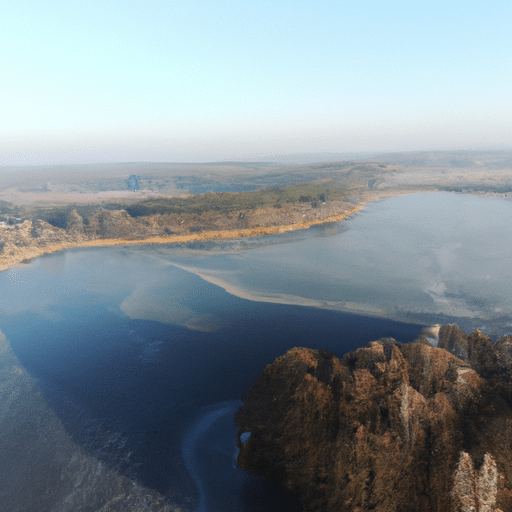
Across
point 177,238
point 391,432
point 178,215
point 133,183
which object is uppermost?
point 133,183

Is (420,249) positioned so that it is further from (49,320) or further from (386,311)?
(49,320)

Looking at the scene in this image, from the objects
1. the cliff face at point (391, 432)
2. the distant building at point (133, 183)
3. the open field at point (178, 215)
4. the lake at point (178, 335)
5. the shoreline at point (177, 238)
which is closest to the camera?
the cliff face at point (391, 432)

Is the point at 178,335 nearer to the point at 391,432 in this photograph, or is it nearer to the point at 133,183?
the point at 391,432

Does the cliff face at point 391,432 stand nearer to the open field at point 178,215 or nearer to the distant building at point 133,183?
the open field at point 178,215

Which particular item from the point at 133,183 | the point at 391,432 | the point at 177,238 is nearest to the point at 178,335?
the point at 391,432

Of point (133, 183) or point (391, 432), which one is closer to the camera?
point (391, 432)

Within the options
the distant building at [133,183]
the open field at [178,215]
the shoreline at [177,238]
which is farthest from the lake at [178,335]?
the distant building at [133,183]

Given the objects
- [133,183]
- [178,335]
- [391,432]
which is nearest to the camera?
[391,432]
